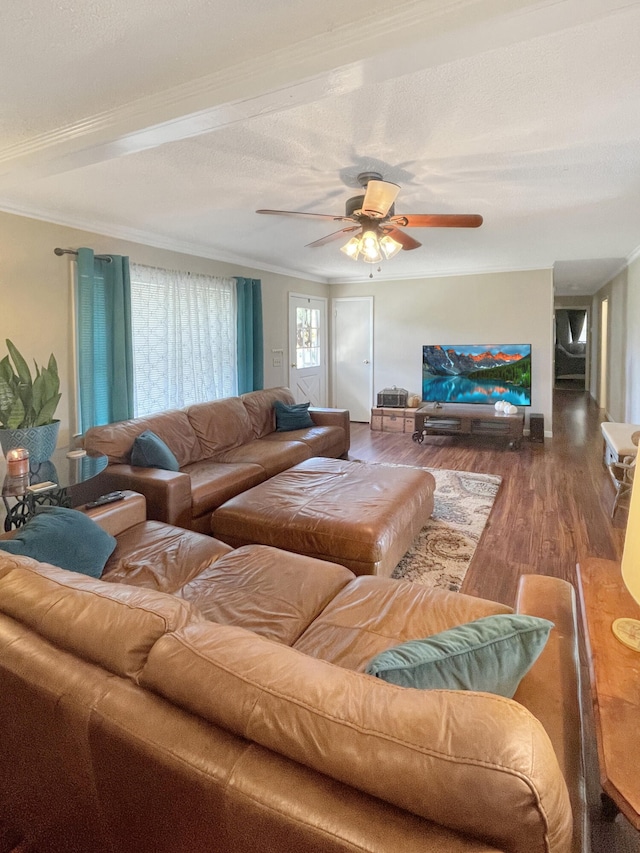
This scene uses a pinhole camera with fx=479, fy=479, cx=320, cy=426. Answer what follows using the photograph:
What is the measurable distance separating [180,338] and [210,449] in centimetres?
128

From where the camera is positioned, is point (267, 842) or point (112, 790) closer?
point (267, 842)

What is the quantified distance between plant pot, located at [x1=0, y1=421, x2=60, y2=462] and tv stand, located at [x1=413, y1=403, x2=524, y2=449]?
15.2 feet

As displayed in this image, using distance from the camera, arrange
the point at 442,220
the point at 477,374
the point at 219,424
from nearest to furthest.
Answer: the point at 442,220 < the point at 219,424 < the point at 477,374

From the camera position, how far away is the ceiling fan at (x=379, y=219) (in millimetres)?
2652

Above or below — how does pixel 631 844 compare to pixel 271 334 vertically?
below

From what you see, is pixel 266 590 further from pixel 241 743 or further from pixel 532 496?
pixel 532 496

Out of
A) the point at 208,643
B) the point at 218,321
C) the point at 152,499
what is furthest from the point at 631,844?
the point at 218,321

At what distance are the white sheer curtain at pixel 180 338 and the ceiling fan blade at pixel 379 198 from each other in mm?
2445

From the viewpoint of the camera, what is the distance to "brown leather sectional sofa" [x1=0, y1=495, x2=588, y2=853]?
675 mm

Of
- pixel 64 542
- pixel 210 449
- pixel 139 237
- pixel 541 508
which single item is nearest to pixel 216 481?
pixel 210 449

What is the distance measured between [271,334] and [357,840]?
5.93m

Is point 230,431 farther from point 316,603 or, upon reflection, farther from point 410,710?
point 410,710

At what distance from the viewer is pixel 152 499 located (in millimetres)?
2963

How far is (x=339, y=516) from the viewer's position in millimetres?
2695
